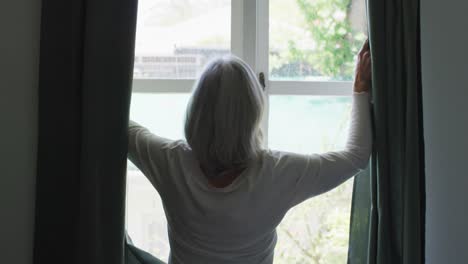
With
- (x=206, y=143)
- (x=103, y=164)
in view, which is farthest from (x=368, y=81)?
(x=103, y=164)

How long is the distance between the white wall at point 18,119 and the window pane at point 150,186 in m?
0.35

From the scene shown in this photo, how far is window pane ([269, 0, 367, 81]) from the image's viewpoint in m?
1.52

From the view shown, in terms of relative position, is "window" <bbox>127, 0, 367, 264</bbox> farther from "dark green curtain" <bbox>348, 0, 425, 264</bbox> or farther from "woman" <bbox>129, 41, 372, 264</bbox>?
"woman" <bbox>129, 41, 372, 264</bbox>

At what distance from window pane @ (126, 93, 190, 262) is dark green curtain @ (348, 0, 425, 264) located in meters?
0.67

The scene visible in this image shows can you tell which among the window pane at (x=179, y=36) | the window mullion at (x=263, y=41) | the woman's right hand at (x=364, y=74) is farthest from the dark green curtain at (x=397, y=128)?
the window pane at (x=179, y=36)

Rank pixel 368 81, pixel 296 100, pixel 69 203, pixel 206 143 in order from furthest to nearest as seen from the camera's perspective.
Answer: pixel 296 100 < pixel 368 81 < pixel 69 203 < pixel 206 143

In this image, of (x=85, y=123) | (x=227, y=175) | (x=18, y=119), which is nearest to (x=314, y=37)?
(x=227, y=175)

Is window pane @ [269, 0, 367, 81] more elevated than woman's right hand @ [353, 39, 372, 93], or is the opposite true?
window pane @ [269, 0, 367, 81]

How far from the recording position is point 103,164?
42.9 inches

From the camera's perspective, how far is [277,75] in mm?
1524

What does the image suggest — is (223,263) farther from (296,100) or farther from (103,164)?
(296,100)

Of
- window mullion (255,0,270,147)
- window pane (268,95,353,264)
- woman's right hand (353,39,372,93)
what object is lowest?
window pane (268,95,353,264)

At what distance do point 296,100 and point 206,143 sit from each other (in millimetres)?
598

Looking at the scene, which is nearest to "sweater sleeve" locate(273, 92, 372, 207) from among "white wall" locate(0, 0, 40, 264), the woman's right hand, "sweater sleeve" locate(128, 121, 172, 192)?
the woman's right hand
